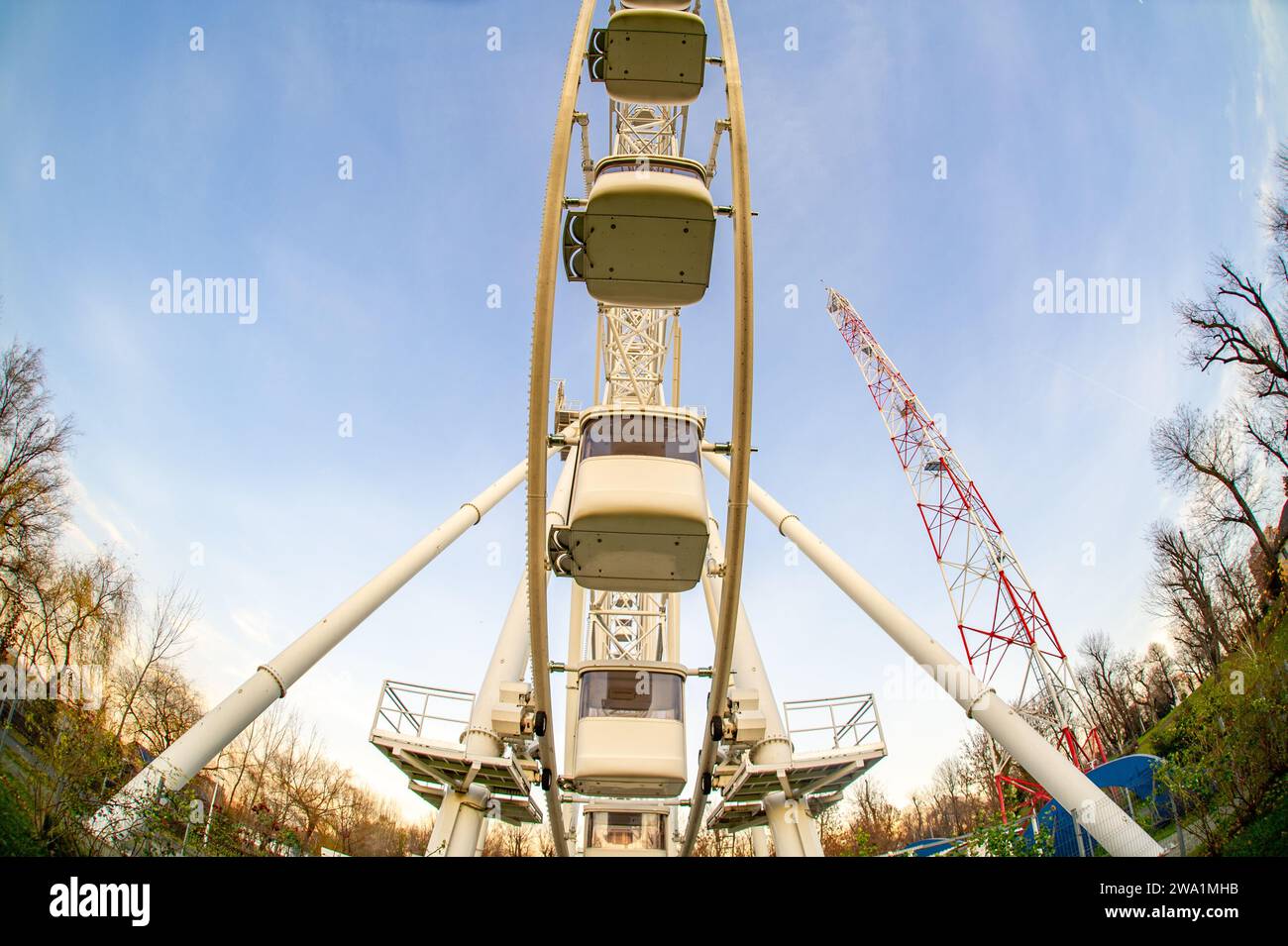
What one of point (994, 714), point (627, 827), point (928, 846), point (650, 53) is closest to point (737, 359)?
point (650, 53)

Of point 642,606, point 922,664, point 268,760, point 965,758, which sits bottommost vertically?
point 965,758

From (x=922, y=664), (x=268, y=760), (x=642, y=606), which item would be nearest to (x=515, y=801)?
(x=642, y=606)

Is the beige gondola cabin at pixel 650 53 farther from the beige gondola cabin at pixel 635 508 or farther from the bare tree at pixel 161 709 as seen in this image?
the bare tree at pixel 161 709

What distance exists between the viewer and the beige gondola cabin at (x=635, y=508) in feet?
35.8

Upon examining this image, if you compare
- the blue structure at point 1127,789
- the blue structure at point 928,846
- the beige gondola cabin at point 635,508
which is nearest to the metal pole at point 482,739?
the beige gondola cabin at point 635,508

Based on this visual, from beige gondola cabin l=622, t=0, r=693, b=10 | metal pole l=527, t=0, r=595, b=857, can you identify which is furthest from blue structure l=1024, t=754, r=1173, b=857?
beige gondola cabin l=622, t=0, r=693, b=10

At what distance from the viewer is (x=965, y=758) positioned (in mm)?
71188

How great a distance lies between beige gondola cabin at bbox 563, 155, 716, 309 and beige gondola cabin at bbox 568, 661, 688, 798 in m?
8.71

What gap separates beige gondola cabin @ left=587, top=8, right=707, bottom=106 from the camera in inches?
512

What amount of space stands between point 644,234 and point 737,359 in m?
2.73

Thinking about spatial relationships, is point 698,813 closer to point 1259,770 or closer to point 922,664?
point 922,664

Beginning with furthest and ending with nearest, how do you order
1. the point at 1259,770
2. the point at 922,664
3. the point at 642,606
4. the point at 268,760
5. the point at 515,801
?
1. the point at 268,760
2. the point at 642,606
3. the point at 515,801
4. the point at 922,664
5. the point at 1259,770

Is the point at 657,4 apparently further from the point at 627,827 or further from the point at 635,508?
the point at 627,827
